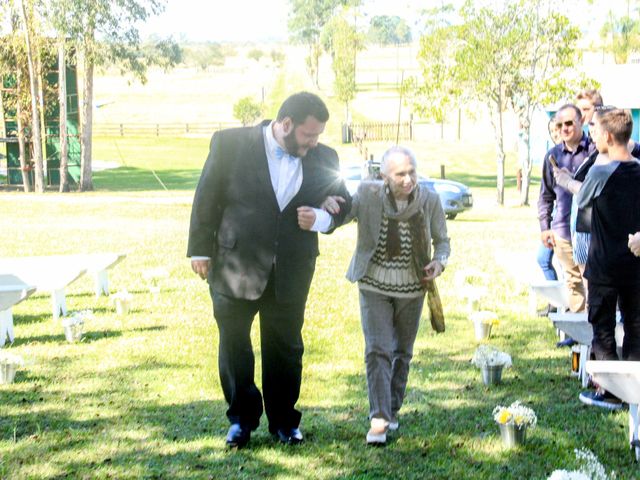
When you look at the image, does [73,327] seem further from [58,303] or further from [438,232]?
[438,232]

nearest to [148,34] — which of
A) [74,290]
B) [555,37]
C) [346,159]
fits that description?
[346,159]

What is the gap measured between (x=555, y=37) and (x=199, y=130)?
167 feet

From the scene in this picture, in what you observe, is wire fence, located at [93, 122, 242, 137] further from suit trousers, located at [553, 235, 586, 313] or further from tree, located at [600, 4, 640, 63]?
suit trousers, located at [553, 235, 586, 313]

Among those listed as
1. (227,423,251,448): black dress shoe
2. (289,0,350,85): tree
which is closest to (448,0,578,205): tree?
(227,423,251,448): black dress shoe

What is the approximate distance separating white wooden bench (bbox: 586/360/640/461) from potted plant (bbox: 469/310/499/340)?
12.0ft

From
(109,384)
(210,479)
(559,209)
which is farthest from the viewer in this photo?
(559,209)

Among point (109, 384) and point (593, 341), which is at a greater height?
point (593, 341)

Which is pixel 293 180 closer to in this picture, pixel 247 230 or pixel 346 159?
pixel 247 230

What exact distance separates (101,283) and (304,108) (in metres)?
7.91

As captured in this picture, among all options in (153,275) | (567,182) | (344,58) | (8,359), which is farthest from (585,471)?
(344,58)

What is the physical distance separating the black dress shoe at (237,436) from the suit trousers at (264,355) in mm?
31

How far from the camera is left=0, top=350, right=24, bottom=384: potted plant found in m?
8.05

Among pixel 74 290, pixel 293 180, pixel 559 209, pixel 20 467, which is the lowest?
pixel 74 290

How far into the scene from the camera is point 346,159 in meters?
59.6
